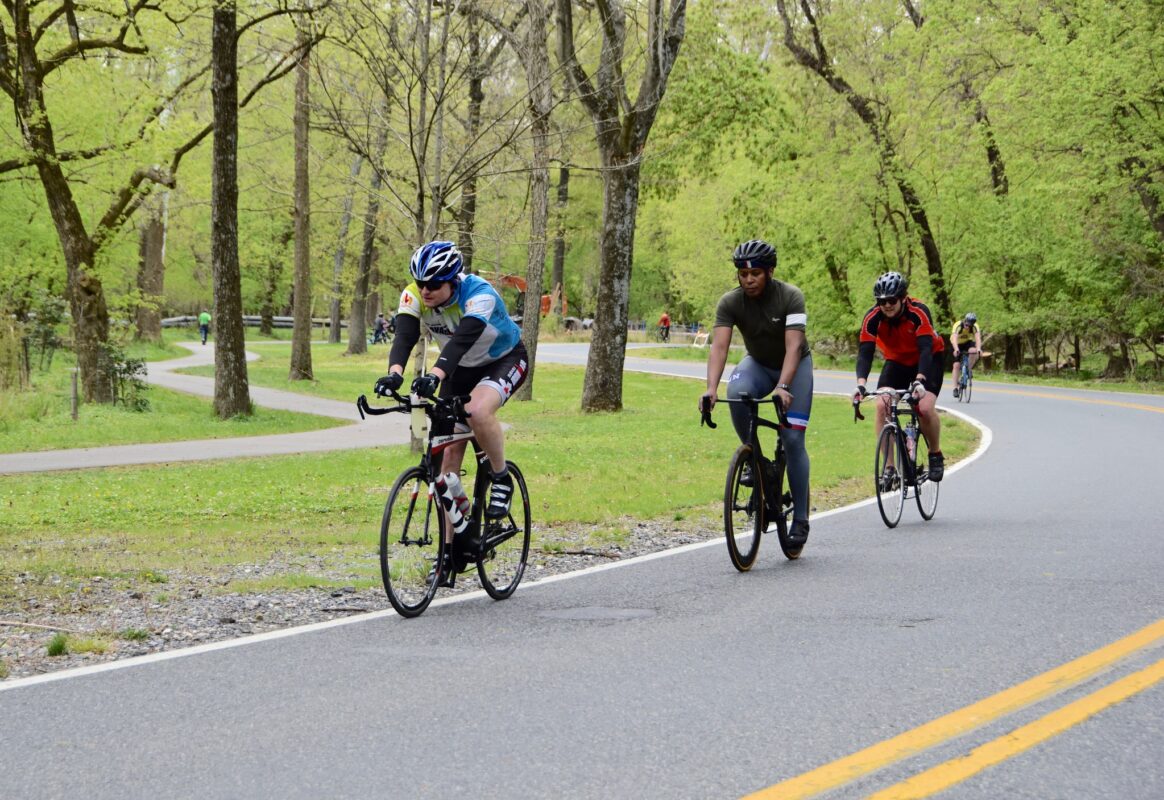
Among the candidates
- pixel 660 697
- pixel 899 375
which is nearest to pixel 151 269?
pixel 899 375

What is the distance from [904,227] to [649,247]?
31.2 m

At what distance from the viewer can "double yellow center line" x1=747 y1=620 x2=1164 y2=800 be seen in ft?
13.5

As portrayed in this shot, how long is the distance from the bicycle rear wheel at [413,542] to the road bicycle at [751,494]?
6.63ft

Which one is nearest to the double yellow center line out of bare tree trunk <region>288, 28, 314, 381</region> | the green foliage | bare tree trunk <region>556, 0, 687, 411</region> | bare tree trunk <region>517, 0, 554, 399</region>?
bare tree trunk <region>517, 0, 554, 399</region>

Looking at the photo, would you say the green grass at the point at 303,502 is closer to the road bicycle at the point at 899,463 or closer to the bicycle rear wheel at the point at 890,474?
the road bicycle at the point at 899,463

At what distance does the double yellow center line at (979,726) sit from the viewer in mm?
4117

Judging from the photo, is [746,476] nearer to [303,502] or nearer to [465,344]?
[465,344]

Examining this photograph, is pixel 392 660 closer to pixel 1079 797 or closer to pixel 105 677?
pixel 105 677

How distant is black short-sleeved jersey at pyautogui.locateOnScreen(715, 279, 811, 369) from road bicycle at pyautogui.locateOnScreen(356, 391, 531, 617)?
86.0 inches

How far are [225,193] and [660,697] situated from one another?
17.8 meters

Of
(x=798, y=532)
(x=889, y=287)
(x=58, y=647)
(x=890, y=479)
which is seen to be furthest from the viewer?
(x=890, y=479)

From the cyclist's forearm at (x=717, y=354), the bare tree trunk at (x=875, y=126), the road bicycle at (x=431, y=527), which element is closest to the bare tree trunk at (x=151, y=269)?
the bare tree trunk at (x=875, y=126)

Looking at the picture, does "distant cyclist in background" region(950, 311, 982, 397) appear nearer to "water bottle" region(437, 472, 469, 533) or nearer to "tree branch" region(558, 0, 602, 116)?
"tree branch" region(558, 0, 602, 116)

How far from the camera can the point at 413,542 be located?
22.7ft
